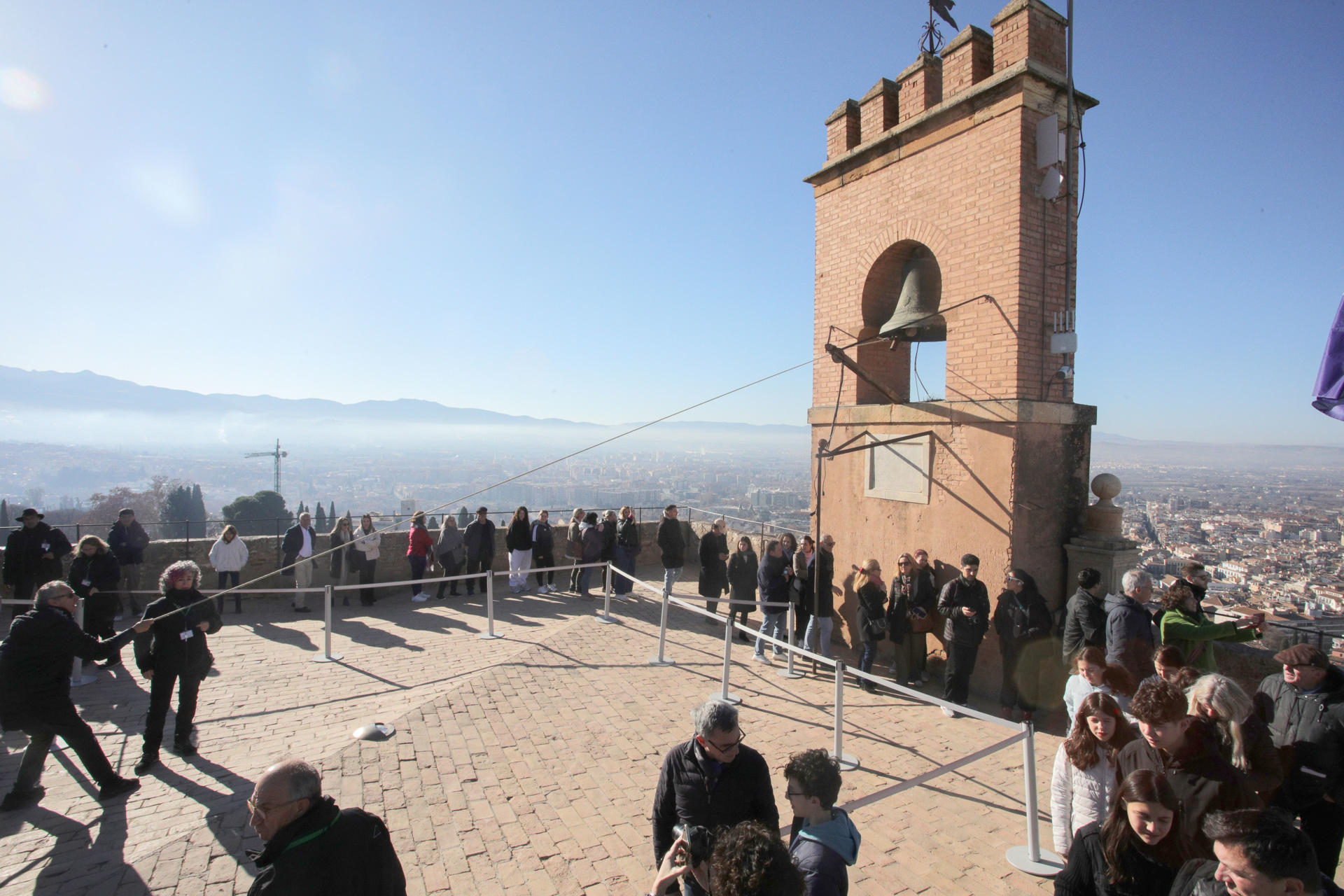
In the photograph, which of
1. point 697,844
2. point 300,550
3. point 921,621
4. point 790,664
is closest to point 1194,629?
point 921,621

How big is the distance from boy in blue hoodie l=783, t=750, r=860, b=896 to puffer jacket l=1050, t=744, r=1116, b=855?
151 cm

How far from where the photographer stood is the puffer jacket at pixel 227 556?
959cm

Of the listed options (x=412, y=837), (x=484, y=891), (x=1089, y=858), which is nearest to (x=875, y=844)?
(x=1089, y=858)

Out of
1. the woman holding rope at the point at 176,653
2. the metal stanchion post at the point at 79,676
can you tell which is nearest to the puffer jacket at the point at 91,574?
the metal stanchion post at the point at 79,676

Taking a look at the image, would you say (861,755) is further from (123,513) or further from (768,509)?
(123,513)

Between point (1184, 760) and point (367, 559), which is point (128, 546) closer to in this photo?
point (367, 559)

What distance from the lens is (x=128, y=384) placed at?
166 meters

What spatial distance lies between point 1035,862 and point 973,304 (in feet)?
16.6

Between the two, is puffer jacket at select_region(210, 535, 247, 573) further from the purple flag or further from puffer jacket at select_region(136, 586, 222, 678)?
the purple flag

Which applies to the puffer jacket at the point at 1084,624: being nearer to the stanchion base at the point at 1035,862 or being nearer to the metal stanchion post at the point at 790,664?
the stanchion base at the point at 1035,862

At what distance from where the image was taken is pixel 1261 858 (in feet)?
6.16

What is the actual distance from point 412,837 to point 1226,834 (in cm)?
401

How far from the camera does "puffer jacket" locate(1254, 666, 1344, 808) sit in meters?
3.26

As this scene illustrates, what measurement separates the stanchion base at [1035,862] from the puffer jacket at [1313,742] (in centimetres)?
120
